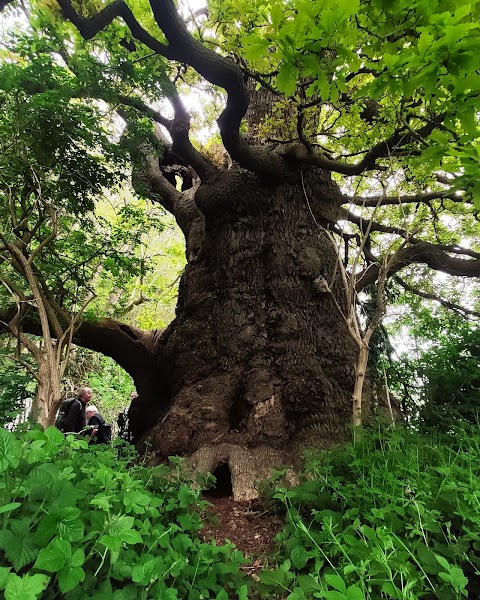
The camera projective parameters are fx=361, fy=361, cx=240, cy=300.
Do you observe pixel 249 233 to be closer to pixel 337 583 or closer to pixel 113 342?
pixel 113 342

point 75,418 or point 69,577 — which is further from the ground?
point 75,418

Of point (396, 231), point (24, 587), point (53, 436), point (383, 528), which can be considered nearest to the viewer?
point (24, 587)

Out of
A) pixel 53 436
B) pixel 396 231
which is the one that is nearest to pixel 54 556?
pixel 53 436

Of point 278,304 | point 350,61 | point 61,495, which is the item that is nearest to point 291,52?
point 350,61

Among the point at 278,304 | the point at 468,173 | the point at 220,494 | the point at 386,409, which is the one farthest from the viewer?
the point at 278,304

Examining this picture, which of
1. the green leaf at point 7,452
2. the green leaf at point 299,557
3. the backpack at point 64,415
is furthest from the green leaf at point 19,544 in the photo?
the backpack at point 64,415

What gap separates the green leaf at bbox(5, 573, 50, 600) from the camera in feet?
2.82

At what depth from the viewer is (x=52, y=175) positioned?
3.69 meters

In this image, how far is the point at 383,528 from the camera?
1579mm

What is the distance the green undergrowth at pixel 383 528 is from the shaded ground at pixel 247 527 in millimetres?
150

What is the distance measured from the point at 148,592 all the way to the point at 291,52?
2.21 metres

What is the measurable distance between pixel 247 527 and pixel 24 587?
1890mm

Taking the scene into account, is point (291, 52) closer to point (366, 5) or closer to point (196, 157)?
point (366, 5)

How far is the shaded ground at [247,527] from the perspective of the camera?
224cm
